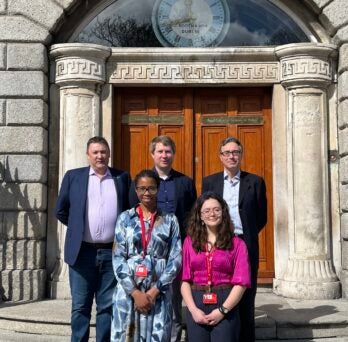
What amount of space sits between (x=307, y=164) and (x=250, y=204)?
2598 mm

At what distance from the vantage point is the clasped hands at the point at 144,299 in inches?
144

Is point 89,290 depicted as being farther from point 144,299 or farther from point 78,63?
point 78,63

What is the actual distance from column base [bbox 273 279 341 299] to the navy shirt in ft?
9.17

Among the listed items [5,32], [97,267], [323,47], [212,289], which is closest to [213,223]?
[212,289]

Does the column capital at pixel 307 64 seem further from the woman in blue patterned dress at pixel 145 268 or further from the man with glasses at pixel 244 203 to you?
the woman in blue patterned dress at pixel 145 268

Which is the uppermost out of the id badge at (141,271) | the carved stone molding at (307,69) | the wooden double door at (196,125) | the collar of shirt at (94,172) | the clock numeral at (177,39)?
the clock numeral at (177,39)

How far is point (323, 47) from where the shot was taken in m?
6.96

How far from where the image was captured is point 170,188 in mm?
4617

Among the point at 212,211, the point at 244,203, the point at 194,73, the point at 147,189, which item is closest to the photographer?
the point at 212,211

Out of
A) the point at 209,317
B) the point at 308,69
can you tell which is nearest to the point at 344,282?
the point at 308,69

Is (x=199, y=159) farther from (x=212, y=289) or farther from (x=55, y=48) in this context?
(x=212, y=289)

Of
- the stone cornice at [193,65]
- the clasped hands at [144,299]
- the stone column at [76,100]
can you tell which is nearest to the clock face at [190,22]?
the stone cornice at [193,65]

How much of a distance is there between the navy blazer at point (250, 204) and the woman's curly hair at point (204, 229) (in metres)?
0.76

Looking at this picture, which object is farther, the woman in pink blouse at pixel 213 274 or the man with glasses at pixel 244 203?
the man with glasses at pixel 244 203
